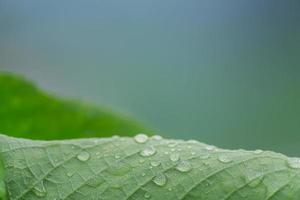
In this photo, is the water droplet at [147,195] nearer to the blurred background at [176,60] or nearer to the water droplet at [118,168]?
the water droplet at [118,168]

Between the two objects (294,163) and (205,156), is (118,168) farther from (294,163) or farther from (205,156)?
(294,163)

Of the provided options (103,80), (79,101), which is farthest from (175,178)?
(103,80)

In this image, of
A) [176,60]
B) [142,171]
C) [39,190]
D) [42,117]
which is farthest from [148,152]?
[176,60]

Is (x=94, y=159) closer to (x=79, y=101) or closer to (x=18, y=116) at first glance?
(x=18, y=116)

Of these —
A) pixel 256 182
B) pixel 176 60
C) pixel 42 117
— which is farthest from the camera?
pixel 176 60

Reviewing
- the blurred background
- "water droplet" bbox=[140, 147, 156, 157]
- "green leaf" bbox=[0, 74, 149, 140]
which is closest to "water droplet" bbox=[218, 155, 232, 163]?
"water droplet" bbox=[140, 147, 156, 157]

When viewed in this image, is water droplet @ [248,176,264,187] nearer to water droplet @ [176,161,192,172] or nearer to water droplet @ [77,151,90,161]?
water droplet @ [176,161,192,172]
